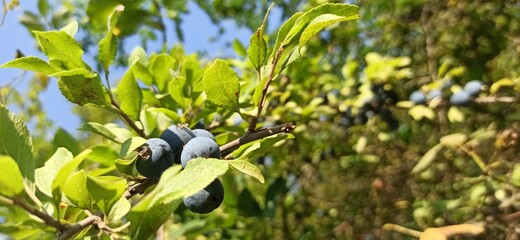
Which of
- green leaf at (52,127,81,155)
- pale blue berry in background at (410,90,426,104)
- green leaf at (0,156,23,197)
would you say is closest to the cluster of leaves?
green leaf at (0,156,23,197)

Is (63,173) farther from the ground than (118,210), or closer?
farther from the ground

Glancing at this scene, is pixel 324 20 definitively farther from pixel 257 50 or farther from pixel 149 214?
pixel 149 214

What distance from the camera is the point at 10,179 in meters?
0.69

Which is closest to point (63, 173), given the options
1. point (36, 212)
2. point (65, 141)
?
point (36, 212)

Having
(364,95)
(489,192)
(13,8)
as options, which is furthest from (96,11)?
(489,192)

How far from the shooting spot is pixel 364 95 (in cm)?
225

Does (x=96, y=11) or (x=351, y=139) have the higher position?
(x=96, y=11)

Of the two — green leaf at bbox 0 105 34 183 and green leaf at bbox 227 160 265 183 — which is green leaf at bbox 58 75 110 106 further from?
green leaf at bbox 227 160 265 183

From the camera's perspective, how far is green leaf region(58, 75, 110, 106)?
1.04m

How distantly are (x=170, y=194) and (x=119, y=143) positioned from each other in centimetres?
48

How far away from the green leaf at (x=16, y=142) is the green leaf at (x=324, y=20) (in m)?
0.50

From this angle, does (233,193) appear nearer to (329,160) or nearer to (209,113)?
(329,160)

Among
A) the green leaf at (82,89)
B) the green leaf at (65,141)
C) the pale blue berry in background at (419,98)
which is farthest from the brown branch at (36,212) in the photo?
Answer: the pale blue berry in background at (419,98)

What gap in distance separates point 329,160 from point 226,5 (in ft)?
4.49
